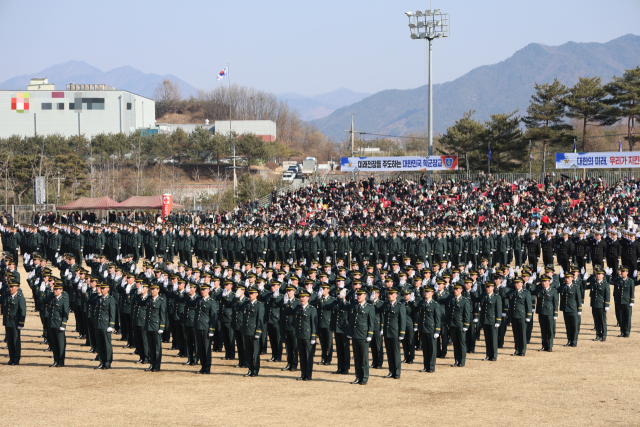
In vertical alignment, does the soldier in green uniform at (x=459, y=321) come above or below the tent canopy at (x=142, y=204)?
below

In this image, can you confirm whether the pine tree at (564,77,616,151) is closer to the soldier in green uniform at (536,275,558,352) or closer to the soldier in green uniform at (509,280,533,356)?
the soldier in green uniform at (536,275,558,352)

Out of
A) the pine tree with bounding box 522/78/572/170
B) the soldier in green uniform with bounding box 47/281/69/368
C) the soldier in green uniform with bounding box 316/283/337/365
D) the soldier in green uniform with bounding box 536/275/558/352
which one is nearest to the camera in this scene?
the soldier in green uniform with bounding box 316/283/337/365

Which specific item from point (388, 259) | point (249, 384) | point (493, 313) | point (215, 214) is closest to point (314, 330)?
point (249, 384)

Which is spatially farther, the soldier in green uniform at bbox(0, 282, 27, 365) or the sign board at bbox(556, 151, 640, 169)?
the sign board at bbox(556, 151, 640, 169)

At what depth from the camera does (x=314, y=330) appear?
10.7 meters

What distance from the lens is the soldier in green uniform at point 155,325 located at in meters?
11.4

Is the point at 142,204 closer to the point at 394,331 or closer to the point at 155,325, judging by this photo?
the point at 155,325

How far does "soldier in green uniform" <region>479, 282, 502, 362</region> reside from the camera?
11.8m

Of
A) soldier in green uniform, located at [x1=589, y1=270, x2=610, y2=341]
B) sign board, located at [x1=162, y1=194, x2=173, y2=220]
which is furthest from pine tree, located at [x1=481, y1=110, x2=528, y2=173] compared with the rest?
soldier in green uniform, located at [x1=589, y1=270, x2=610, y2=341]

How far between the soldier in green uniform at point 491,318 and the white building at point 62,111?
7425cm

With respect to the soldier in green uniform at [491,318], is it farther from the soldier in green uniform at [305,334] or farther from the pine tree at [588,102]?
the pine tree at [588,102]

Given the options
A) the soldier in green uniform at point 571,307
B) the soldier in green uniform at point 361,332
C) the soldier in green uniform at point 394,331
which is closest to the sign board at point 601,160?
the soldier in green uniform at point 571,307

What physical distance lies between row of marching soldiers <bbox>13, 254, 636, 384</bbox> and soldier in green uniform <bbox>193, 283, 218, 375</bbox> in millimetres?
19

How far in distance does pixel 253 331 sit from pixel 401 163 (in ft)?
90.6
